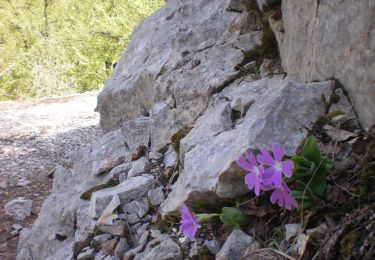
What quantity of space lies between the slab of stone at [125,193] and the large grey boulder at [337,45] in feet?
3.64

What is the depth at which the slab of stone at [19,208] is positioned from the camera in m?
Result: 5.97

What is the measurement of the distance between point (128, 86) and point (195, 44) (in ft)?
3.26

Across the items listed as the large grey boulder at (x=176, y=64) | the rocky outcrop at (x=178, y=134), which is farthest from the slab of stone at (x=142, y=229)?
the large grey boulder at (x=176, y=64)

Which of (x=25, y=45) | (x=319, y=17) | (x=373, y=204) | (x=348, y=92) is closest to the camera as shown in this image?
(x=373, y=204)

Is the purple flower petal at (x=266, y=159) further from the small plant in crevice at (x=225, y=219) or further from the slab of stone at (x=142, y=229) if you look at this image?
the slab of stone at (x=142, y=229)

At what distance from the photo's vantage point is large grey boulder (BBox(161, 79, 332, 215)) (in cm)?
190

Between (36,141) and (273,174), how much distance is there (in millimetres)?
8306

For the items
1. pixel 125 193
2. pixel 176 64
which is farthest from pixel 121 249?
pixel 176 64

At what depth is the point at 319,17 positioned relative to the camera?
2.17m

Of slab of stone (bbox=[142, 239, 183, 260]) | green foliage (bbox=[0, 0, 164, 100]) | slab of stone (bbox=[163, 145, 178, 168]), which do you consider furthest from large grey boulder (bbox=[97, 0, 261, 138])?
green foliage (bbox=[0, 0, 164, 100])

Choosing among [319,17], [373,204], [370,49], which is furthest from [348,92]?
[373,204]

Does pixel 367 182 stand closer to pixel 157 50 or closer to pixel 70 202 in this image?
pixel 70 202

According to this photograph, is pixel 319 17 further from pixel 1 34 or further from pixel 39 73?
pixel 1 34

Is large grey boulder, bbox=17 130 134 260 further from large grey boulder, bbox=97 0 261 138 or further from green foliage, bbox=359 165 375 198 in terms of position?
green foliage, bbox=359 165 375 198
